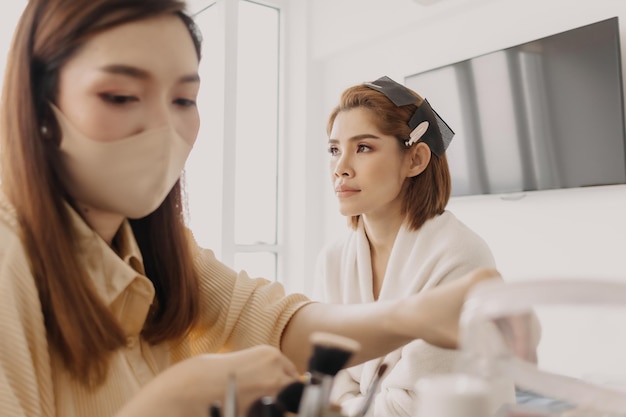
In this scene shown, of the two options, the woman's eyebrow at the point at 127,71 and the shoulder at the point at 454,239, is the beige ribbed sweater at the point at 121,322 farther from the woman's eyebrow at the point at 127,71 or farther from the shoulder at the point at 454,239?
the shoulder at the point at 454,239

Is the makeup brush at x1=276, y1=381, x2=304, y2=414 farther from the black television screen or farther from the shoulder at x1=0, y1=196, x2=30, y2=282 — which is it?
the black television screen

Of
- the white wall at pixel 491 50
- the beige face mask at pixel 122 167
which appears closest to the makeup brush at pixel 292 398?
the beige face mask at pixel 122 167

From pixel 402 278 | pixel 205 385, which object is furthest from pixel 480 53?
pixel 205 385

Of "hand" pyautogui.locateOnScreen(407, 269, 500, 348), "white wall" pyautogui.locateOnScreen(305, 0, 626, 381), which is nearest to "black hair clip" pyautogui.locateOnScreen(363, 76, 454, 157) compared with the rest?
"white wall" pyautogui.locateOnScreen(305, 0, 626, 381)

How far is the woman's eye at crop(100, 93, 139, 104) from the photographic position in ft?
1.52

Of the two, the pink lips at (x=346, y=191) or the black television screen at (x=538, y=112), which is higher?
the black television screen at (x=538, y=112)

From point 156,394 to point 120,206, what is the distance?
0.65 feet

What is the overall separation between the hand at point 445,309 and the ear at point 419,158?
707mm

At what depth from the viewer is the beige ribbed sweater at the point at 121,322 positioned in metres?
0.43

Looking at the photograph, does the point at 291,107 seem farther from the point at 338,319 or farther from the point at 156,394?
the point at 156,394

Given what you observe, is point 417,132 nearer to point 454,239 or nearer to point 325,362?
point 454,239

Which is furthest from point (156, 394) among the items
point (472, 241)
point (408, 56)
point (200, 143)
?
point (200, 143)

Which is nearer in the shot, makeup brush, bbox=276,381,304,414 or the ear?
makeup brush, bbox=276,381,304,414

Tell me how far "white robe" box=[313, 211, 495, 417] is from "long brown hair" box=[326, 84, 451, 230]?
30mm
